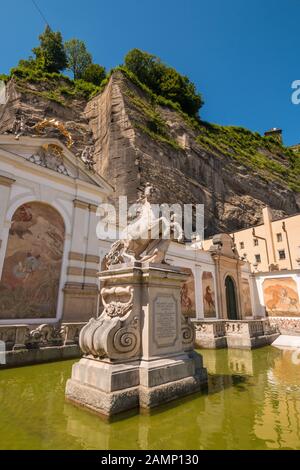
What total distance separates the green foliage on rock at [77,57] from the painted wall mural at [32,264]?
40812 mm

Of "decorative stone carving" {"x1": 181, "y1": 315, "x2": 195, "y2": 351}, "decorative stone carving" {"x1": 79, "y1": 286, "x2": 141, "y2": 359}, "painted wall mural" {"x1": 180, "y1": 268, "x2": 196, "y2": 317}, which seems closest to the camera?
"decorative stone carving" {"x1": 79, "y1": 286, "x2": 141, "y2": 359}

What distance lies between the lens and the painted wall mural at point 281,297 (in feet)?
64.0

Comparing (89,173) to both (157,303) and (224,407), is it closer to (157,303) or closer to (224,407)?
(157,303)

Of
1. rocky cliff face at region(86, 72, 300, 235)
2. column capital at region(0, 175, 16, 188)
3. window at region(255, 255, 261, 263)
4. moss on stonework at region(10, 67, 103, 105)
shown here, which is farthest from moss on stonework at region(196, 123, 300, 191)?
column capital at region(0, 175, 16, 188)

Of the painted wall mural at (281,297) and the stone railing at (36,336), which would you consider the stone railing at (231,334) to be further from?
the painted wall mural at (281,297)

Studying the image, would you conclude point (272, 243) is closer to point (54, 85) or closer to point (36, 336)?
point (36, 336)

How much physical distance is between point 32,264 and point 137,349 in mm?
8479

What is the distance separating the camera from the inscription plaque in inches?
186

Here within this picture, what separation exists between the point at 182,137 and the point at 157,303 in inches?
1420

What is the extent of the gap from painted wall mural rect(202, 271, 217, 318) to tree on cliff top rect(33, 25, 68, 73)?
1591 inches

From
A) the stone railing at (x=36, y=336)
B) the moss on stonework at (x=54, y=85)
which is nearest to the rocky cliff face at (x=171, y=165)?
the moss on stonework at (x=54, y=85)

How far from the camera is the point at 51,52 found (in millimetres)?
41312

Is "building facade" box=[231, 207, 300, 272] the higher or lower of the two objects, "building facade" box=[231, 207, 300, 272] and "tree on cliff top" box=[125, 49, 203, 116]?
the lower

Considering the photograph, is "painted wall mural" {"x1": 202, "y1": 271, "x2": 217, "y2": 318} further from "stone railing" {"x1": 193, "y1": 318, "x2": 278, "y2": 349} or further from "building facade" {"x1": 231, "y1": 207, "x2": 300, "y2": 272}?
"building facade" {"x1": 231, "y1": 207, "x2": 300, "y2": 272}
